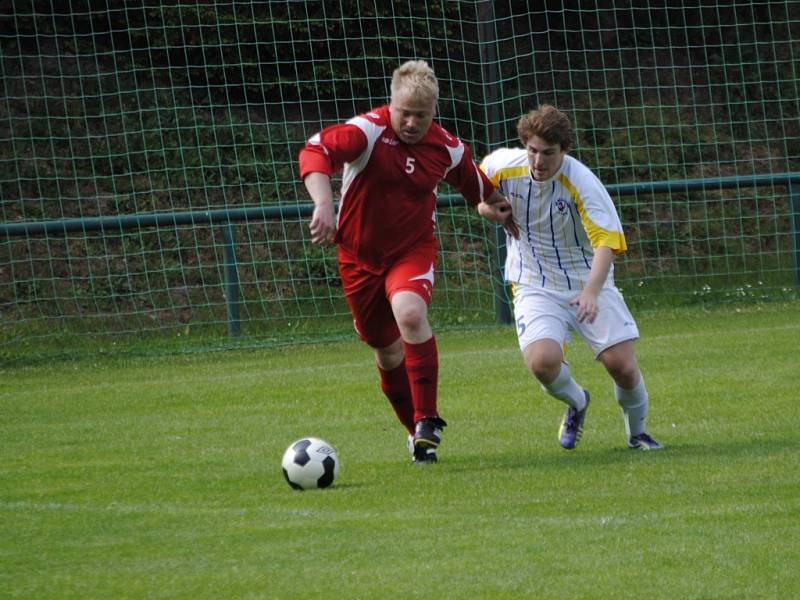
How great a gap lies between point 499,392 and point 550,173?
2.73 meters

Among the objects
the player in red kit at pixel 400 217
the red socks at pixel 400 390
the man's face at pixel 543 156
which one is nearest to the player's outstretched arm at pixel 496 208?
the player in red kit at pixel 400 217

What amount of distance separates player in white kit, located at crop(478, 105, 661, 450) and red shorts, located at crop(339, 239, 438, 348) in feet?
1.45

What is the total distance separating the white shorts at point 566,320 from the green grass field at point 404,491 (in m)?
0.55

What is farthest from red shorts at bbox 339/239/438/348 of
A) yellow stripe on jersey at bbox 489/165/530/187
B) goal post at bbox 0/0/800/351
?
goal post at bbox 0/0/800/351

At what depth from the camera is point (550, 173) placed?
23.1 ft

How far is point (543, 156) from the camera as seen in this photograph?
6.91 m

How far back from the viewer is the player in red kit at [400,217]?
6.77 metres

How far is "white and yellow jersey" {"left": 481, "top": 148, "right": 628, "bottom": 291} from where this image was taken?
277 inches

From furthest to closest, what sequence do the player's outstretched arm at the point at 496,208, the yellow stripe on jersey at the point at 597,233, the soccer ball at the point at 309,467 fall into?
the player's outstretched arm at the point at 496,208 → the yellow stripe on jersey at the point at 597,233 → the soccer ball at the point at 309,467

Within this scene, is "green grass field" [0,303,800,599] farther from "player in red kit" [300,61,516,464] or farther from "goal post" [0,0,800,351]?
"goal post" [0,0,800,351]

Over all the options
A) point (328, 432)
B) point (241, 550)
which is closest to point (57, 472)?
point (328, 432)

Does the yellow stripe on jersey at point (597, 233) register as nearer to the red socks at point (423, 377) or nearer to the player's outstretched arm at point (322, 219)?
the red socks at point (423, 377)

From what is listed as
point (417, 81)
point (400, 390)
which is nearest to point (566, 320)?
point (400, 390)

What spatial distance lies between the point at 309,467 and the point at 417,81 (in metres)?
1.76
